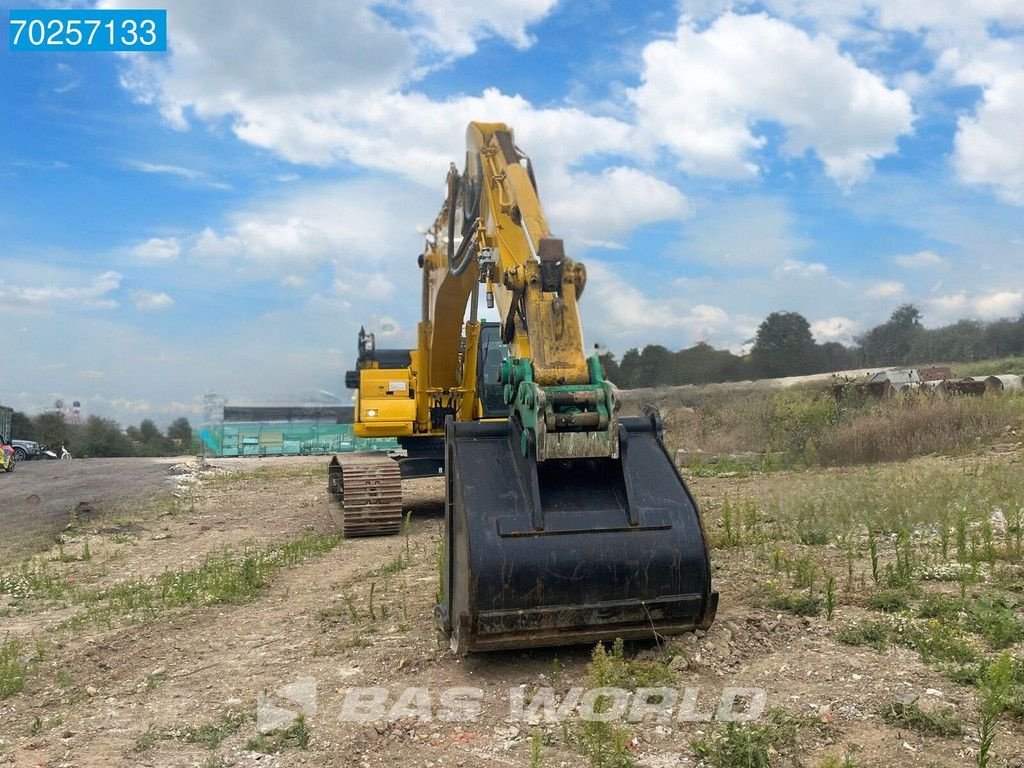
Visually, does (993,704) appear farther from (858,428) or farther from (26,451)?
(26,451)

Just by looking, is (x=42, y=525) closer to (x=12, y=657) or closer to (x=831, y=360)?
(x=12, y=657)

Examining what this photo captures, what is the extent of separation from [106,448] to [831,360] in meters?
45.5

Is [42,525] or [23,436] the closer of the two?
[42,525]

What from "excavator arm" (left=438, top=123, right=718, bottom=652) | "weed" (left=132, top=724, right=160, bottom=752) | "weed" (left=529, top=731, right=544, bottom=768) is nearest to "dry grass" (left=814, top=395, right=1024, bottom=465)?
"excavator arm" (left=438, top=123, right=718, bottom=652)

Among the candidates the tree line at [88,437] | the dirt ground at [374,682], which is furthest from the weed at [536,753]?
the tree line at [88,437]

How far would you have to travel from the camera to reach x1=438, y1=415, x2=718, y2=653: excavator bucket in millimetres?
4840

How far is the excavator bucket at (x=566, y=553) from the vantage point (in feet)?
15.9

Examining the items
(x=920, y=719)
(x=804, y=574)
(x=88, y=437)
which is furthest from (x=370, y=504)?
(x=88, y=437)

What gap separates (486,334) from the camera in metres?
11.6

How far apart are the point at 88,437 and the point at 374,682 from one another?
60364 mm

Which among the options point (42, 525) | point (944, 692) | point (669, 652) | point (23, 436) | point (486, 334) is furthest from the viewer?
point (23, 436)

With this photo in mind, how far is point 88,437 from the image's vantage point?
58.7 m

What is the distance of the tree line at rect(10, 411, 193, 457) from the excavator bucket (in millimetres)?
50338

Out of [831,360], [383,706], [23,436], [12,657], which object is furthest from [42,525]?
[23,436]
